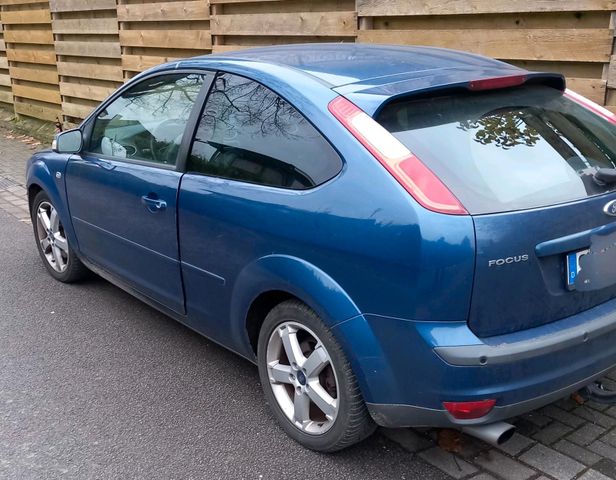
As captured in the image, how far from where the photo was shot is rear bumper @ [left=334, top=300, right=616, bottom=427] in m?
2.40

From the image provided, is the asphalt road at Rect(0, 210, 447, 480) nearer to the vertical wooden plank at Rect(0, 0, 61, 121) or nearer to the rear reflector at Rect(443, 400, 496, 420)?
the rear reflector at Rect(443, 400, 496, 420)

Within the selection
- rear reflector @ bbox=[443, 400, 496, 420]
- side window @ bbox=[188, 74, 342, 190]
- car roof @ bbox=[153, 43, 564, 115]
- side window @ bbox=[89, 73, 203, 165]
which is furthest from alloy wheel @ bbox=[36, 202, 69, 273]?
rear reflector @ bbox=[443, 400, 496, 420]

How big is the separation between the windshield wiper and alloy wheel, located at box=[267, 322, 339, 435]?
4.25ft

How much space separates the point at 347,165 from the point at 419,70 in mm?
679

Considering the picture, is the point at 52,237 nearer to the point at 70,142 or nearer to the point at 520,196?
the point at 70,142

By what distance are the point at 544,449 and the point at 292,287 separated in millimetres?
1335

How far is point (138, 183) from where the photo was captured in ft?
12.3

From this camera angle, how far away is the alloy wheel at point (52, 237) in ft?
16.5

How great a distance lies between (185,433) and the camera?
3.21 meters

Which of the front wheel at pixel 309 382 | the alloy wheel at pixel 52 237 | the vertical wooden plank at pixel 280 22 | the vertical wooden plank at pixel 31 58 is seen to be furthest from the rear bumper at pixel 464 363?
the vertical wooden plank at pixel 31 58

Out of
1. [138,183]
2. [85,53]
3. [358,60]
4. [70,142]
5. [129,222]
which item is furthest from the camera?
[85,53]

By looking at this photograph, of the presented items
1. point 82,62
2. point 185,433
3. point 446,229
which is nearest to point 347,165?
point 446,229

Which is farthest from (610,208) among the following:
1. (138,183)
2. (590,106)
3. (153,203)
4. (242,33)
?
(242,33)

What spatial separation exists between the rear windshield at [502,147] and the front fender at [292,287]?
1.98ft
